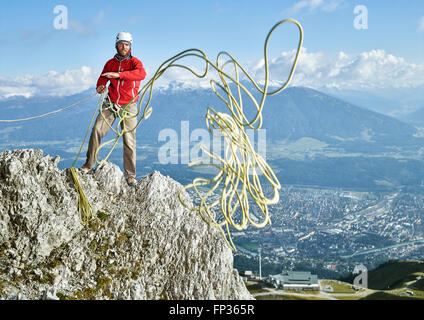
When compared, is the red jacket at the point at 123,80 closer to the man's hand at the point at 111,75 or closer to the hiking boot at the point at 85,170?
the man's hand at the point at 111,75

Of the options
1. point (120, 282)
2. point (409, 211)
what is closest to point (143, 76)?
point (120, 282)

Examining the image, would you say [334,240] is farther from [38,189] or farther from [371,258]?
[38,189]

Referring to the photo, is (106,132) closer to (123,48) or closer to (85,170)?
(85,170)

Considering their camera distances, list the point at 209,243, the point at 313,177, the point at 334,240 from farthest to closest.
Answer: the point at 313,177, the point at 334,240, the point at 209,243

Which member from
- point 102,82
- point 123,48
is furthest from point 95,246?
point 123,48

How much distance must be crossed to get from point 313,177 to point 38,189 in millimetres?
186412

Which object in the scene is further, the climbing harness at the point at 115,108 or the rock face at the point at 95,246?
the climbing harness at the point at 115,108

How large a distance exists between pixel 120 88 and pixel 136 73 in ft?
1.79

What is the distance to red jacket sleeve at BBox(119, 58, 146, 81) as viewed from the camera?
7.05 m

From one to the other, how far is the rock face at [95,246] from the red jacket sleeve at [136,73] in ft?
7.87

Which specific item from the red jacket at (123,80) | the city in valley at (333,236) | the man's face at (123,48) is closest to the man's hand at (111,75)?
the red jacket at (123,80)

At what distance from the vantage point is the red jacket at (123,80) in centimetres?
724

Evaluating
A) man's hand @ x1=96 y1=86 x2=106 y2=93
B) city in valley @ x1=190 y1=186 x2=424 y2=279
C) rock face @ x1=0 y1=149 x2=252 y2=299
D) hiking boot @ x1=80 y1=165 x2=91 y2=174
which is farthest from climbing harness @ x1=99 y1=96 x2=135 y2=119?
city in valley @ x1=190 y1=186 x2=424 y2=279

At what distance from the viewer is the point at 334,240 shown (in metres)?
80.4
